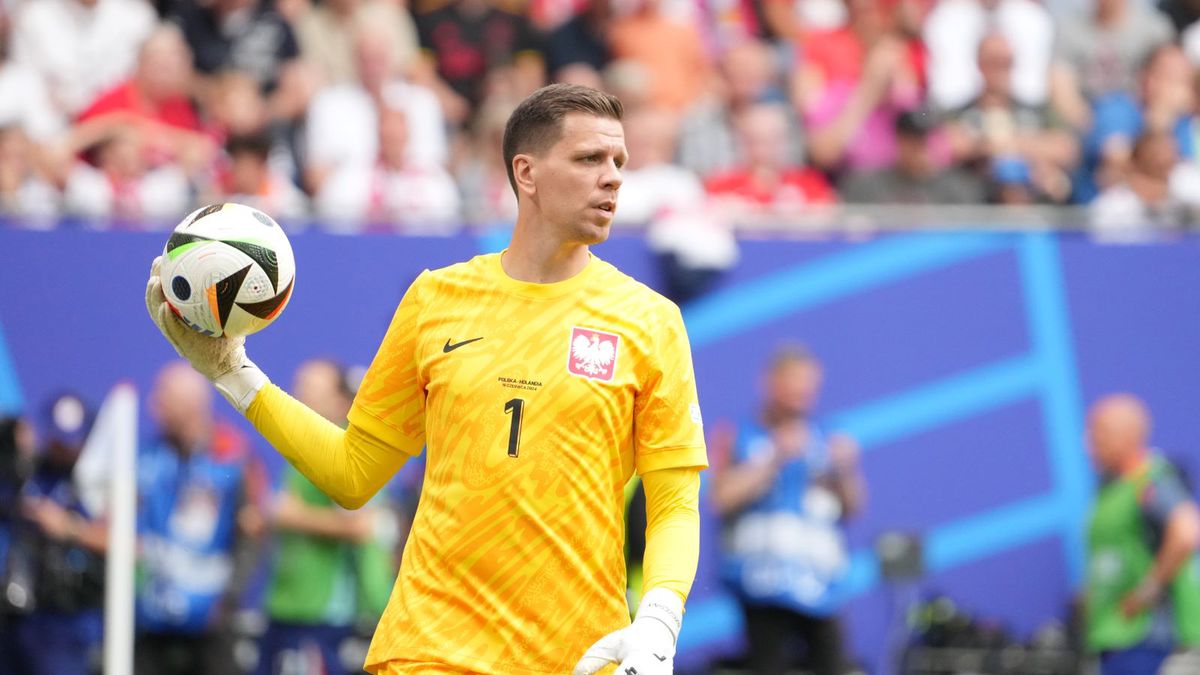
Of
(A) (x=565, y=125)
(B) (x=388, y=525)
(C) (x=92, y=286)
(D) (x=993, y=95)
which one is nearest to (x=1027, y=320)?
(D) (x=993, y=95)

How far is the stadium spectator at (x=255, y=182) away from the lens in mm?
11625

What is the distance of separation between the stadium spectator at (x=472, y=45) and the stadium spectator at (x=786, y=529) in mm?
3598

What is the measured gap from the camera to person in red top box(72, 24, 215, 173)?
11984mm

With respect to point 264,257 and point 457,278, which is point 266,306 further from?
point 457,278

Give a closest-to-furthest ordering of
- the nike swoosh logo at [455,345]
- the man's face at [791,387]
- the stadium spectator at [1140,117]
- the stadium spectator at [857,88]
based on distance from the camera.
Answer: the nike swoosh logo at [455,345], the man's face at [791,387], the stadium spectator at [857,88], the stadium spectator at [1140,117]

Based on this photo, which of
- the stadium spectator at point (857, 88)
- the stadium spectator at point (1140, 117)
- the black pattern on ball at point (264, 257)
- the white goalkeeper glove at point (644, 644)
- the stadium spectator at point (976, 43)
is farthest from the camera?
the stadium spectator at point (976, 43)

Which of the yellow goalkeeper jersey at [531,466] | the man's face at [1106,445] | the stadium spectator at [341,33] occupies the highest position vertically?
the stadium spectator at [341,33]

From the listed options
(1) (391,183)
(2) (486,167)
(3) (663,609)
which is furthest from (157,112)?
(3) (663,609)


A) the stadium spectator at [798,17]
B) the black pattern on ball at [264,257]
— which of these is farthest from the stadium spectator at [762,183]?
the black pattern on ball at [264,257]

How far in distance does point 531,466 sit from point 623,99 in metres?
7.60

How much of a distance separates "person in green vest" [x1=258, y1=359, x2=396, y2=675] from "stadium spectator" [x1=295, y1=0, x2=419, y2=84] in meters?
3.10

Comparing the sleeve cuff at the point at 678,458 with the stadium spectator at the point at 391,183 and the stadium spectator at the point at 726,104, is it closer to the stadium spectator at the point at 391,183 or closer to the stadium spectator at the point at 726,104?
the stadium spectator at the point at 391,183

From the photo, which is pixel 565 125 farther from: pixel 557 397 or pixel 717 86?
pixel 717 86

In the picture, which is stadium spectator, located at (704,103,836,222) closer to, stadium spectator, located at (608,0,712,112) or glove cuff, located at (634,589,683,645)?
stadium spectator, located at (608,0,712,112)
